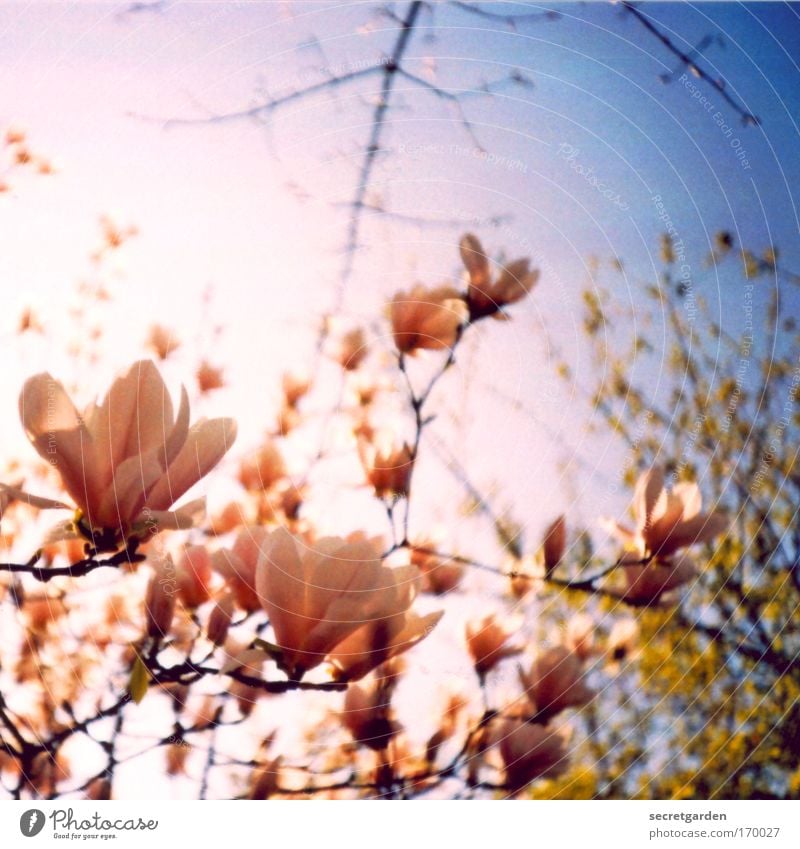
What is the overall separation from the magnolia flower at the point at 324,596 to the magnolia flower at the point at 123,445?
4 cm

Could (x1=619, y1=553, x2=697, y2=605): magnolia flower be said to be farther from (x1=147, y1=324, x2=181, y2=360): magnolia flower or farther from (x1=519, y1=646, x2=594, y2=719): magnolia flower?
(x1=147, y1=324, x2=181, y2=360): magnolia flower

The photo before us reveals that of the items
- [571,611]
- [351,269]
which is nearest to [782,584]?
[571,611]

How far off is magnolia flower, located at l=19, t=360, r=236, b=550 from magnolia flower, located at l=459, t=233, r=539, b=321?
22cm

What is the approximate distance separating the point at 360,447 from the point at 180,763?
8.9 inches

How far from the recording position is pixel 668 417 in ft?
2.17

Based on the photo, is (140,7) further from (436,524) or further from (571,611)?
(571,611)

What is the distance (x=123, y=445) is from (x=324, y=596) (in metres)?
0.10

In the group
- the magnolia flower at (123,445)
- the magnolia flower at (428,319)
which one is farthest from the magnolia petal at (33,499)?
the magnolia flower at (428,319)

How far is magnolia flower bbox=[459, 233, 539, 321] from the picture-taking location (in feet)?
1.53

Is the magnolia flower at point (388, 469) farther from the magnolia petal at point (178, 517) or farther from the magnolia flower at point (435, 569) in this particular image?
the magnolia petal at point (178, 517)

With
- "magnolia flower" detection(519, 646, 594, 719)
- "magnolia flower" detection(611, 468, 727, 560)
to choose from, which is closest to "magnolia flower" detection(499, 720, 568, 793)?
"magnolia flower" detection(519, 646, 594, 719)

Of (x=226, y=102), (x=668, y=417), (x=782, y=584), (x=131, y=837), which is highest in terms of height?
(x=226, y=102)

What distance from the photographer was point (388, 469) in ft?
1.57

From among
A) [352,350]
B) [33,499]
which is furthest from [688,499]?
[33,499]
